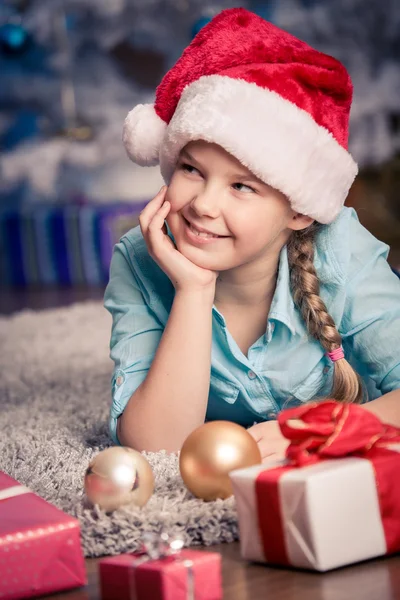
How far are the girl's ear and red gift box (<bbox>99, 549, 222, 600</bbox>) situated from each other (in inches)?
25.0

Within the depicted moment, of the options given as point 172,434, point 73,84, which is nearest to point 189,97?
point 172,434

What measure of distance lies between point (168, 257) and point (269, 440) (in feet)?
0.94

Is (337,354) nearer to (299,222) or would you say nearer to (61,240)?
(299,222)

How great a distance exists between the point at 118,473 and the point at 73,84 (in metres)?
3.75

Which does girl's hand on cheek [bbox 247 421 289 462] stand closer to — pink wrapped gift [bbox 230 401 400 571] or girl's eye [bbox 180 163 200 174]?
pink wrapped gift [bbox 230 401 400 571]

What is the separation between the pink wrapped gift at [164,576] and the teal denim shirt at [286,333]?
1.74 feet

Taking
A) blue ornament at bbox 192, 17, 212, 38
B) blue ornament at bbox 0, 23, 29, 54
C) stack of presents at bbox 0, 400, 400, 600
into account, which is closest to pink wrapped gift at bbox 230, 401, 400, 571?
stack of presents at bbox 0, 400, 400, 600

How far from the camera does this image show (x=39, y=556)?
846 millimetres

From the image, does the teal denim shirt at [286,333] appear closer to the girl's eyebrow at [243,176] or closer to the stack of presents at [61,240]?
the girl's eyebrow at [243,176]

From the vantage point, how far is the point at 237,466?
101 centimetres

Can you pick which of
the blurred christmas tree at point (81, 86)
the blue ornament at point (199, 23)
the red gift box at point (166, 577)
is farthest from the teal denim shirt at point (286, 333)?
the blurred christmas tree at point (81, 86)

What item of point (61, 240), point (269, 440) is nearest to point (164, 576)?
point (269, 440)

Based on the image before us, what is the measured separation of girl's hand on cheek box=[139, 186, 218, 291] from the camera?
1266 mm

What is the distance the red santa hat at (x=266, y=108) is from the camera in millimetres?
1174
